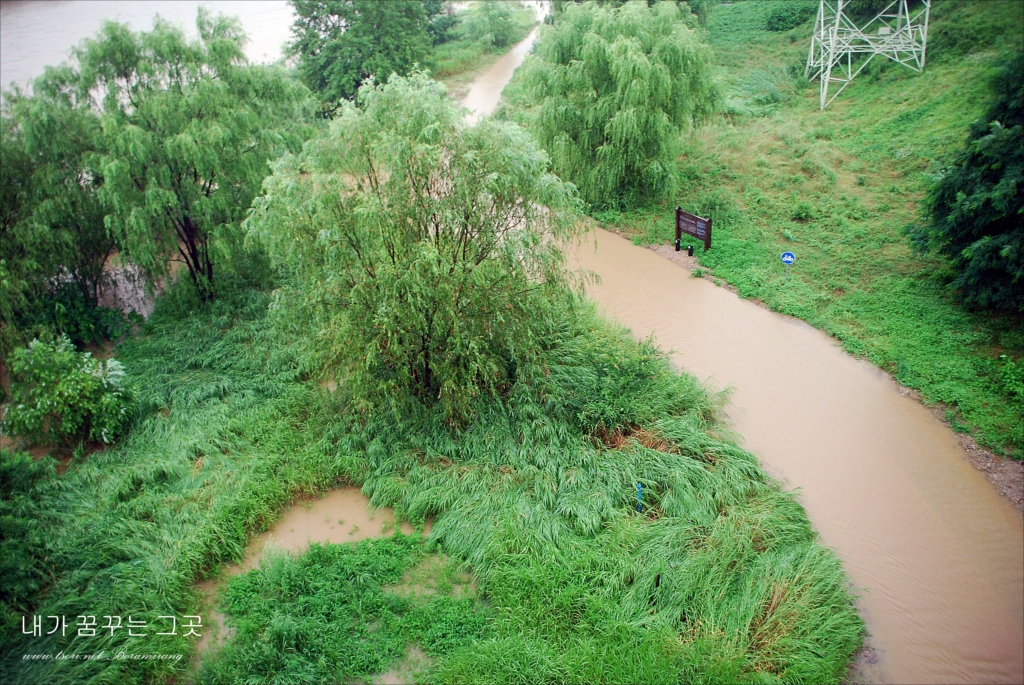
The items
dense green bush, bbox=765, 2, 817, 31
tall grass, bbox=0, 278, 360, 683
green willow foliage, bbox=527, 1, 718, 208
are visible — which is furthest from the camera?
dense green bush, bbox=765, 2, 817, 31

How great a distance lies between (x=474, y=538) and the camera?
27.1ft

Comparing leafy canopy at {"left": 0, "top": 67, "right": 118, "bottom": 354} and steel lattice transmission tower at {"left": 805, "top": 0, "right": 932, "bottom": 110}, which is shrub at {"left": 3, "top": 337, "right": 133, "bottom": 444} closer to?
leafy canopy at {"left": 0, "top": 67, "right": 118, "bottom": 354}

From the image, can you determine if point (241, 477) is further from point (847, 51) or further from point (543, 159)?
point (847, 51)

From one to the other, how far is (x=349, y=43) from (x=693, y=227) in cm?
1503

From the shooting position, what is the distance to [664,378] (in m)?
10.9

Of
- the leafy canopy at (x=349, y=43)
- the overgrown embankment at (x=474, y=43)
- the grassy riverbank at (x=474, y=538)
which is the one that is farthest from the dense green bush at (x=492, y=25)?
the grassy riverbank at (x=474, y=538)

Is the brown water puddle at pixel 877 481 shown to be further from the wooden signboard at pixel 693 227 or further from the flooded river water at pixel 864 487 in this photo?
the wooden signboard at pixel 693 227

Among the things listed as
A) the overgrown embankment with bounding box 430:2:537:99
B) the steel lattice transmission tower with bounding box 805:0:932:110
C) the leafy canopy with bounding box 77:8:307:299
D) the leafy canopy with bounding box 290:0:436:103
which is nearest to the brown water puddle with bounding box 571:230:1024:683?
the leafy canopy with bounding box 77:8:307:299

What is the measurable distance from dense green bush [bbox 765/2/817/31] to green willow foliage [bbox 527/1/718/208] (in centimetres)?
1104

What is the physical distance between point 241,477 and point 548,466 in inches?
176

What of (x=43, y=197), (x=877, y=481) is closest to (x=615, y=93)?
(x=877, y=481)

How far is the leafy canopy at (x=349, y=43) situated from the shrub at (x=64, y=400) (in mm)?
14973

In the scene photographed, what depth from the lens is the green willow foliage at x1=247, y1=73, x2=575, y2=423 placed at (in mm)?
8789

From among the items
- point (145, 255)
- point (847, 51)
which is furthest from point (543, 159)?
point (847, 51)
